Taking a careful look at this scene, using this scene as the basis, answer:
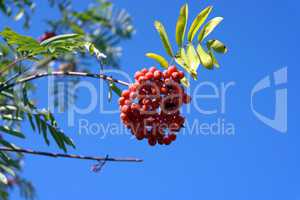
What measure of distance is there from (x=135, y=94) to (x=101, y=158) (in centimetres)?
36

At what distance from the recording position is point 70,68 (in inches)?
199

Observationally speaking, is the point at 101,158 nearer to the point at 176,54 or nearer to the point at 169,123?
the point at 169,123

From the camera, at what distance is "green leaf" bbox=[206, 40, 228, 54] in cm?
232

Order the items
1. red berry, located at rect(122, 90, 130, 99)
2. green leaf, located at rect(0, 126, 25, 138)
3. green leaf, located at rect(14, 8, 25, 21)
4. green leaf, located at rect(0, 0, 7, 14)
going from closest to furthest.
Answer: red berry, located at rect(122, 90, 130, 99), green leaf, located at rect(0, 126, 25, 138), green leaf, located at rect(0, 0, 7, 14), green leaf, located at rect(14, 8, 25, 21)

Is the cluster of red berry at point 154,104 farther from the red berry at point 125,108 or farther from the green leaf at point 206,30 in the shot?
the green leaf at point 206,30

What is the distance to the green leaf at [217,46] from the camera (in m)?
2.32

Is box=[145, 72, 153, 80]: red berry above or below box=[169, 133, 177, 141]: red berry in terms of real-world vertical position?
above

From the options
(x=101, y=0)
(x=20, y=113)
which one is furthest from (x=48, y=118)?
(x=101, y=0)

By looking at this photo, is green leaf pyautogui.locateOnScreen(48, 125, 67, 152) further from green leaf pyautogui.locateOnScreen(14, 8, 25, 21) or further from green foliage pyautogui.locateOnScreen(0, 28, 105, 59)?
green leaf pyautogui.locateOnScreen(14, 8, 25, 21)

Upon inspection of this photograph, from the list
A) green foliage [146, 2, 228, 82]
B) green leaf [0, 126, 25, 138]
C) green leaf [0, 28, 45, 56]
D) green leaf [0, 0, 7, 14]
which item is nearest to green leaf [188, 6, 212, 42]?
green foliage [146, 2, 228, 82]

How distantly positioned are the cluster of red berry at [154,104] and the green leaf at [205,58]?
11 centimetres

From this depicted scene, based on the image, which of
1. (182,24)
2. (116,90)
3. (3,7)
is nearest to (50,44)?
(116,90)

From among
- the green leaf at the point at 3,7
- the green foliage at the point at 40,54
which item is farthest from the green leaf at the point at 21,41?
the green leaf at the point at 3,7

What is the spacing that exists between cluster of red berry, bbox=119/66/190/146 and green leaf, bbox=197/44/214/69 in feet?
0.35
